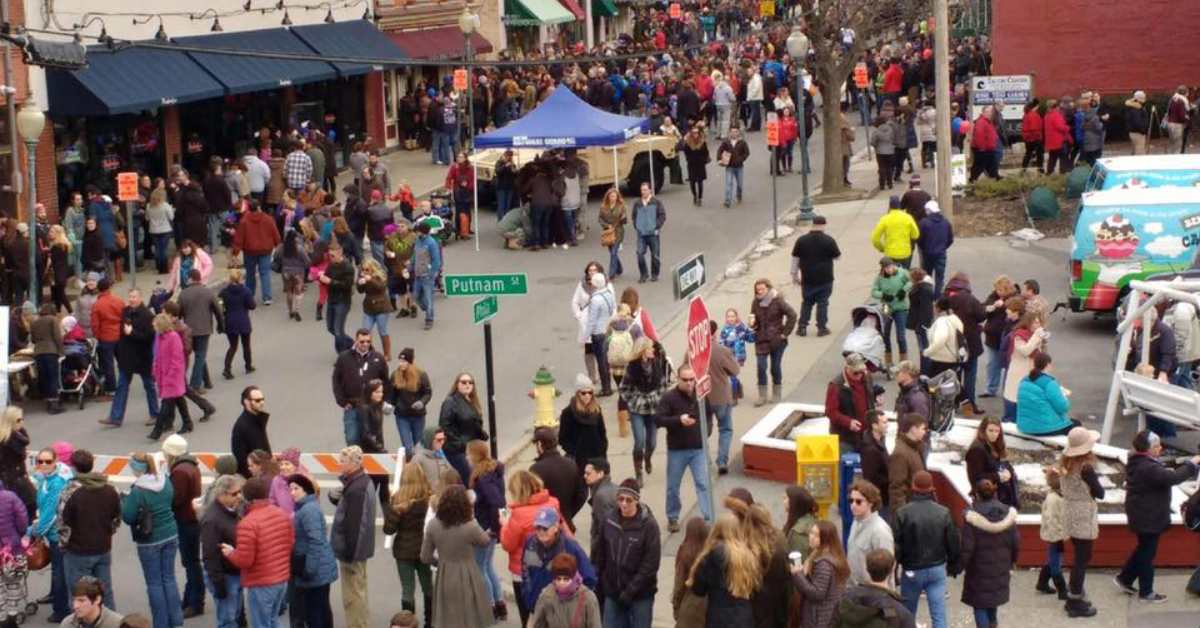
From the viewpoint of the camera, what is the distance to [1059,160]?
113 ft

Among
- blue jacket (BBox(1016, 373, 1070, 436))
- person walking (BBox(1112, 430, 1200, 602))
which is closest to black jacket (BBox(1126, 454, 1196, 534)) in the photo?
person walking (BBox(1112, 430, 1200, 602))

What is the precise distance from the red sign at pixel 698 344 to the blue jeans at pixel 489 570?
194cm

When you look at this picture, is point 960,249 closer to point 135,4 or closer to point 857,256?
point 857,256

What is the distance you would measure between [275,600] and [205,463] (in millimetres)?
3705

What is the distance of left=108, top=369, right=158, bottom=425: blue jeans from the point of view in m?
20.4

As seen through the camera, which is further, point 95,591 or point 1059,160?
point 1059,160

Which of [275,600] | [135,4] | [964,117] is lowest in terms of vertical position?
[275,600]

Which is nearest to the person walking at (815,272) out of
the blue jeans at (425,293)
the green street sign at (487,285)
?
the blue jeans at (425,293)

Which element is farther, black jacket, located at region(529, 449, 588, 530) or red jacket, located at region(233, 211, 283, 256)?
red jacket, located at region(233, 211, 283, 256)

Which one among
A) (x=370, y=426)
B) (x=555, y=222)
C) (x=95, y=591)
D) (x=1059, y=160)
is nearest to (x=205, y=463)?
(x=370, y=426)

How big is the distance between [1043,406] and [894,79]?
26.0 meters

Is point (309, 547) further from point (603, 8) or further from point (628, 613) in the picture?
point (603, 8)

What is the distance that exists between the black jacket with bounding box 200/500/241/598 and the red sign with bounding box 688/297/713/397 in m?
3.50

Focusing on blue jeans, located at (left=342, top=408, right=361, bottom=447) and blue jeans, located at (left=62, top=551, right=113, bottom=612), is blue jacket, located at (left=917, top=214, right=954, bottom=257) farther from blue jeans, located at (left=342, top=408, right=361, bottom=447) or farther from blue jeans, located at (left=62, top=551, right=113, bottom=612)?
blue jeans, located at (left=62, top=551, right=113, bottom=612)
